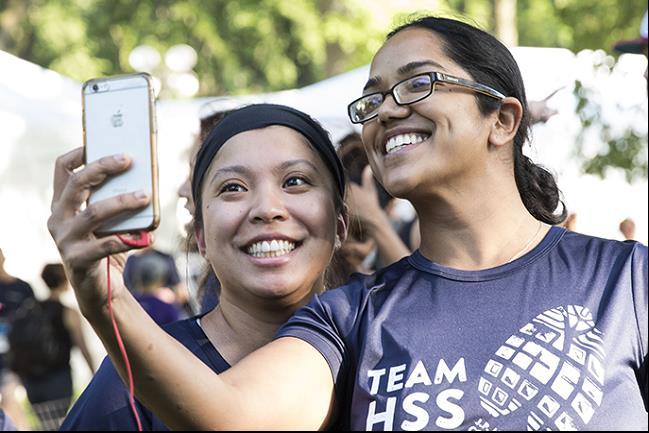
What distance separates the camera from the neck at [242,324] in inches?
115

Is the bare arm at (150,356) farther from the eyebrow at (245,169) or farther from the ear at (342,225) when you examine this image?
the ear at (342,225)

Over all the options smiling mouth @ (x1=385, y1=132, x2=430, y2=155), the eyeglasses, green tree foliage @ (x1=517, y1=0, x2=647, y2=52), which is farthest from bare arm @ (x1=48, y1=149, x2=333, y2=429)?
green tree foliage @ (x1=517, y1=0, x2=647, y2=52)

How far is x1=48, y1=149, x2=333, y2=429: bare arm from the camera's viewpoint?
2023mm

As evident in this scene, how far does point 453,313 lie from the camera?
8.55ft

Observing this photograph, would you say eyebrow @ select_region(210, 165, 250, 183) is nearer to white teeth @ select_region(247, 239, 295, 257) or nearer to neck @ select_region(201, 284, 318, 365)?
white teeth @ select_region(247, 239, 295, 257)

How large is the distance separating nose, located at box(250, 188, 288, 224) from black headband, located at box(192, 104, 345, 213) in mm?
222

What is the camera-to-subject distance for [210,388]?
219cm

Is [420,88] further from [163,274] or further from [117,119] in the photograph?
[163,274]

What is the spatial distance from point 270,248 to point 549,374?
82 cm

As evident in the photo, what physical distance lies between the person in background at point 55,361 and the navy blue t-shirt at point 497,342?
242 inches

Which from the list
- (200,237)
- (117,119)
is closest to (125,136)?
(117,119)

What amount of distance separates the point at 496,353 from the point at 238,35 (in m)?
20.0

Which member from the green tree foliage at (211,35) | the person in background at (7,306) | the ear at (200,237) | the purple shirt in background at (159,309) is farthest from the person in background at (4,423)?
the green tree foliage at (211,35)

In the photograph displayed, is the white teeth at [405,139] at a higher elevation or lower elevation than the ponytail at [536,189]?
higher
